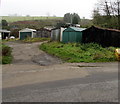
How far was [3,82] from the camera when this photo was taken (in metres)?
6.23

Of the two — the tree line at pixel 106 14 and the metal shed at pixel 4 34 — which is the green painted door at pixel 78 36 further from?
the metal shed at pixel 4 34

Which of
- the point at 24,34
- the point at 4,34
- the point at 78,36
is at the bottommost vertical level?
the point at 4,34

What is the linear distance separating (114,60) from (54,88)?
6.40m

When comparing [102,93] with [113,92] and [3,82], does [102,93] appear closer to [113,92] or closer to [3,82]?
[113,92]

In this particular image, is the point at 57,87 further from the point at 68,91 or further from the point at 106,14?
the point at 106,14

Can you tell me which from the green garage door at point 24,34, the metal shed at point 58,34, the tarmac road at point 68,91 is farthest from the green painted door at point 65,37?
the green garage door at point 24,34

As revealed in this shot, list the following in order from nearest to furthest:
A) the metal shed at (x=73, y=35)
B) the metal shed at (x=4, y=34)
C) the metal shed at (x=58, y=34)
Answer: the metal shed at (x=73, y=35)
the metal shed at (x=58, y=34)
the metal shed at (x=4, y=34)

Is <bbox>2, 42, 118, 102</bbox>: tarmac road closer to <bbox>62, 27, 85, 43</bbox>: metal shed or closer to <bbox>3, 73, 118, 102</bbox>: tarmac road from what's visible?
<bbox>3, 73, 118, 102</bbox>: tarmac road

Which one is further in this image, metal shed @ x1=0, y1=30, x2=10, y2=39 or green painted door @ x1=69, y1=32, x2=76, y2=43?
metal shed @ x1=0, y1=30, x2=10, y2=39

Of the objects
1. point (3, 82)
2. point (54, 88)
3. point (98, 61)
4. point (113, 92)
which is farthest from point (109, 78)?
point (3, 82)

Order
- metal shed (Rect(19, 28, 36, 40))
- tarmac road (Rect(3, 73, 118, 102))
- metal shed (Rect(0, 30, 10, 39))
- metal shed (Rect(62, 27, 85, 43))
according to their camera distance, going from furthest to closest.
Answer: metal shed (Rect(0, 30, 10, 39)) → metal shed (Rect(19, 28, 36, 40)) → metal shed (Rect(62, 27, 85, 43)) → tarmac road (Rect(3, 73, 118, 102))

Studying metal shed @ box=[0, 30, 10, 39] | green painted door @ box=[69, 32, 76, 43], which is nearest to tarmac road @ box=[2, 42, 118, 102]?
green painted door @ box=[69, 32, 76, 43]

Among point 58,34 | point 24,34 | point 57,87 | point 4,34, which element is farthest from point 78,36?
point 4,34

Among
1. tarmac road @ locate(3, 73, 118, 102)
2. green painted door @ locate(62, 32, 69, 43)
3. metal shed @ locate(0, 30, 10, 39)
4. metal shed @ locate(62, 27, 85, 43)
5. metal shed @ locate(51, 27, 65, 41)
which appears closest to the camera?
tarmac road @ locate(3, 73, 118, 102)
